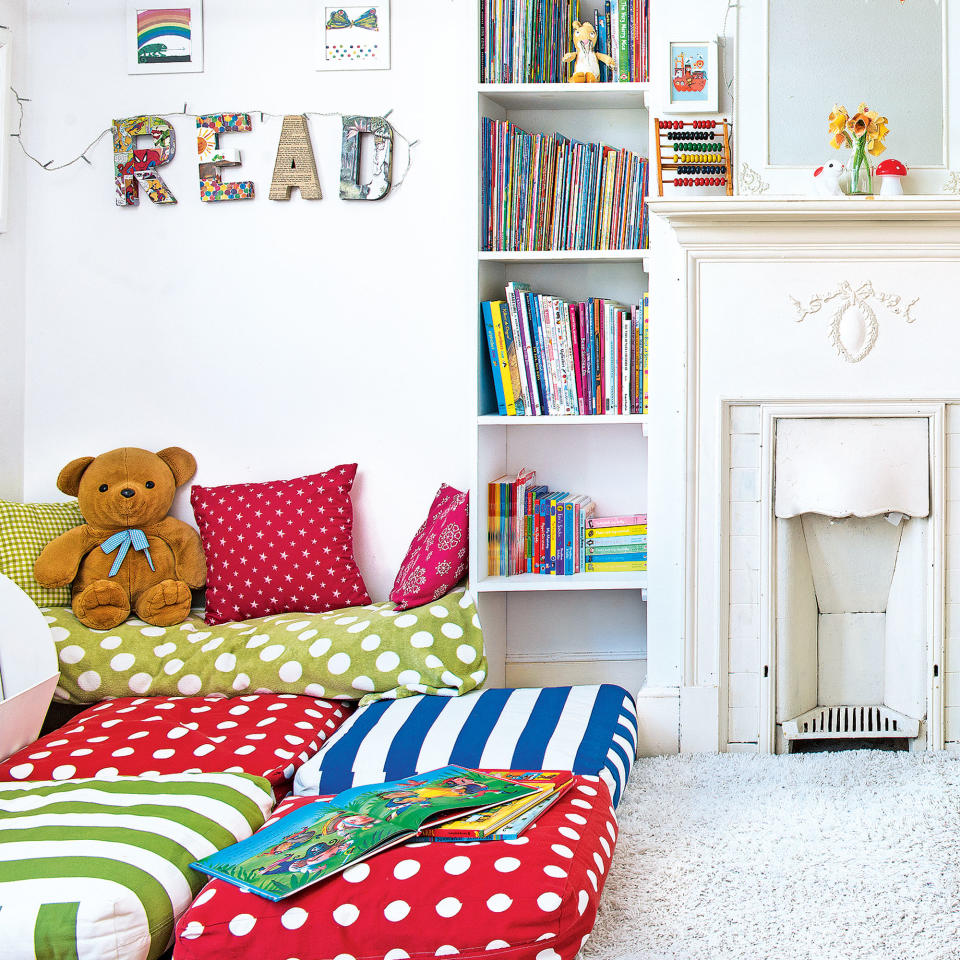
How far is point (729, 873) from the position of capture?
1.63 m

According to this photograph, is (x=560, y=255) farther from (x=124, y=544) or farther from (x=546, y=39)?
(x=124, y=544)

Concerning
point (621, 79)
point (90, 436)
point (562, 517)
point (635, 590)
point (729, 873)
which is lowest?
point (729, 873)

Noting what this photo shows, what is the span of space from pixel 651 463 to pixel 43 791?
141 centimetres

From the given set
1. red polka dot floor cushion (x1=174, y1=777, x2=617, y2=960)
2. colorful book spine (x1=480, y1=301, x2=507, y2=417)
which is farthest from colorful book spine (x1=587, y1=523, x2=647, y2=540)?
red polka dot floor cushion (x1=174, y1=777, x2=617, y2=960)

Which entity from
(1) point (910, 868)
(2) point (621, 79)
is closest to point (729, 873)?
(1) point (910, 868)

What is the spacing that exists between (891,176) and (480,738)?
1.47 meters

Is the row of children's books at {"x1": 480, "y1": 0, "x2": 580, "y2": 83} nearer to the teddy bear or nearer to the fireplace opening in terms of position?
the fireplace opening

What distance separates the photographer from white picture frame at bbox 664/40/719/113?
2.21 meters

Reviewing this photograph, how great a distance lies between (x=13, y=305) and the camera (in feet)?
8.66

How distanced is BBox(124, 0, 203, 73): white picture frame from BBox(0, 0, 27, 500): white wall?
0.29 metres

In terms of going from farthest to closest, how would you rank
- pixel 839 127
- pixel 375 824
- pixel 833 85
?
pixel 833 85 → pixel 839 127 → pixel 375 824

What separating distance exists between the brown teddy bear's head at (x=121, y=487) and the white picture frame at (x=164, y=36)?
3.34ft

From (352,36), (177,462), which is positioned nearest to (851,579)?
(177,462)

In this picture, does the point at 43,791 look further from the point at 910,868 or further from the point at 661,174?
the point at 661,174
